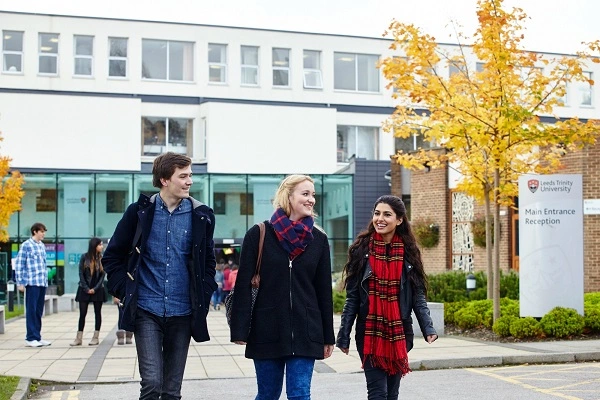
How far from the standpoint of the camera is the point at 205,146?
1838 inches

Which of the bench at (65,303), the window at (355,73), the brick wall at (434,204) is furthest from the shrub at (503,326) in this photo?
the window at (355,73)

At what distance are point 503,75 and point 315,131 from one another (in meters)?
30.2

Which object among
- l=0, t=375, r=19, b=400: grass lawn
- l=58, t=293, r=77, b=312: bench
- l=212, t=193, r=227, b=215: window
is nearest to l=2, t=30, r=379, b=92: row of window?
l=212, t=193, r=227, b=215: window

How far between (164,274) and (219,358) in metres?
8.17

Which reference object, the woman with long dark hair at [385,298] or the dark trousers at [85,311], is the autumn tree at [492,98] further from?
the woman with long dark hair at [385,298]

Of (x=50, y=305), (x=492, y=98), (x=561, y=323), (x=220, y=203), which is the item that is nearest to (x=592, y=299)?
(x=561, y=323)

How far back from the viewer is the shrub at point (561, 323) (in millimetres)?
15836

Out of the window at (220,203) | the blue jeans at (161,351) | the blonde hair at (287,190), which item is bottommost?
the blue jeans at (161,351)

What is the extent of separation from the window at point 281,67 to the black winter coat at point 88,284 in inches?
1344

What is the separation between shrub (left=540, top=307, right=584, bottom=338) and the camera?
1584 centimetres

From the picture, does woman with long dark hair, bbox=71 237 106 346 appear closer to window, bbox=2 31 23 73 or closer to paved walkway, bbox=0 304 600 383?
paved walkway, bbox=0 304 600 383

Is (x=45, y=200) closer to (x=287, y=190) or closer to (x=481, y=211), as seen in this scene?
(x=481, y=211)

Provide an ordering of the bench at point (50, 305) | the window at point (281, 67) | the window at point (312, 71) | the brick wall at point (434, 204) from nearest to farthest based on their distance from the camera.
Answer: the bench at point (50, 305) < the brick wall at point (434, 204) < the window at point (281, 67) < the window at point (312, 71)

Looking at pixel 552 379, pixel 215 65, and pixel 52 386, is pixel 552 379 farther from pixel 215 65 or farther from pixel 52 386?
pixel 215 65
